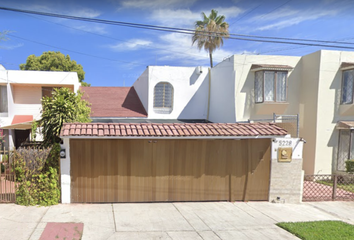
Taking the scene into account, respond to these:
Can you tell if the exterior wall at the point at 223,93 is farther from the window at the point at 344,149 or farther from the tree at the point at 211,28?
the tree at the point at 211,28

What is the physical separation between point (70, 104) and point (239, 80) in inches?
335

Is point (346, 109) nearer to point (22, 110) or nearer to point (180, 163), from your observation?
point (180, 163)

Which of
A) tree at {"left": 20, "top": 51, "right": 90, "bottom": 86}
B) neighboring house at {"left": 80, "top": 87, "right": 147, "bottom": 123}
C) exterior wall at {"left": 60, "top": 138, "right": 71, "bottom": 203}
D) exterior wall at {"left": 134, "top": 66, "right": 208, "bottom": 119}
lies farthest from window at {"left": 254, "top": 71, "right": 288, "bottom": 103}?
tree at {"left": 20, "top": 51, "right": 90, "bottom": 86}

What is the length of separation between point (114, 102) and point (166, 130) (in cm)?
1007

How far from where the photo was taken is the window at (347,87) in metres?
11.4

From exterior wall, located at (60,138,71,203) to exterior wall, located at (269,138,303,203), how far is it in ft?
21.1

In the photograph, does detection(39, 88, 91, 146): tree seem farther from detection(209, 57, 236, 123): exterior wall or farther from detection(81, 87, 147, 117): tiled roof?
detection(209, 57, 236, 123): exterior wall

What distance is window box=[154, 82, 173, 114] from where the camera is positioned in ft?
49.2

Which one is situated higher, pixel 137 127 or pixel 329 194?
pixel 137 127

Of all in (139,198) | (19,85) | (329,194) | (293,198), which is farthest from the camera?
(19,85)

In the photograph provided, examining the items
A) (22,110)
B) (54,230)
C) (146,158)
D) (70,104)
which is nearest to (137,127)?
(146,158)

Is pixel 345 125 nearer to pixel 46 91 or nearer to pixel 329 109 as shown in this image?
pixel 329 109

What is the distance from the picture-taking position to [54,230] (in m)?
4.84

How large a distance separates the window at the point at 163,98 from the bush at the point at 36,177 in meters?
9.12
